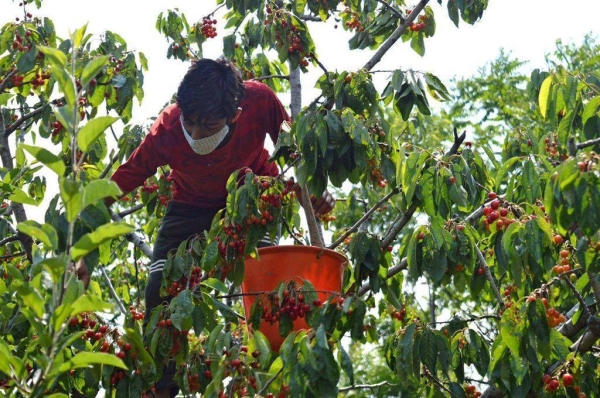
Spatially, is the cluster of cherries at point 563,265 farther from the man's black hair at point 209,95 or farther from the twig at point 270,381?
the man's black hair at point 209,95

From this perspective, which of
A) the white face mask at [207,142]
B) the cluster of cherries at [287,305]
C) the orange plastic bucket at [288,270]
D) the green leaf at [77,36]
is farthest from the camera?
the white face mask at [207,142]

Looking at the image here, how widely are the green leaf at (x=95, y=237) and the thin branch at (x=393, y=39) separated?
2289 mm

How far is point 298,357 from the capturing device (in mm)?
3172

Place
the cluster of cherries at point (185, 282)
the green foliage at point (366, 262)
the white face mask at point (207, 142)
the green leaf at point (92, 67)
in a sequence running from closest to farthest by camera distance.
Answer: the green leaf at point (92, 67), the green foliage at point (366, 262), the cluster of cherries at point (185, 282), the white face mask at point (207, 142)

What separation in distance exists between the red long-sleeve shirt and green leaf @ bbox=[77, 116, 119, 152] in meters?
2.22

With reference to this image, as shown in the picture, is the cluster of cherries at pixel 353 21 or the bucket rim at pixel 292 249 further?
the cluster of cherries at pixel 353 21

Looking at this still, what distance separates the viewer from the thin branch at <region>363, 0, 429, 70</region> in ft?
15.1

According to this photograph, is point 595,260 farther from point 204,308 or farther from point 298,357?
point 204,308

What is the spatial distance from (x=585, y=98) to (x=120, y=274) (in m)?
4.20

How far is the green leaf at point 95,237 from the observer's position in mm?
2301

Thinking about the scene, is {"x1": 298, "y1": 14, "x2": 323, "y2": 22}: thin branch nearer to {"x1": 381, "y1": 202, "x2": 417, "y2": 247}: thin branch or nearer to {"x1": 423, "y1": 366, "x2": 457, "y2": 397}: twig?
{"x1": 381, "y1": 202, "x2": 417, "y2": 247}: thin branch

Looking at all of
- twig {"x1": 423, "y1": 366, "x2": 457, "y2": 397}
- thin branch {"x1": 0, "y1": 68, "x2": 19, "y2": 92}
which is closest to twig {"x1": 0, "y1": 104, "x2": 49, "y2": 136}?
thin branch {"x1": 0, "y1": 68, "x2": 19, "y2": 92}

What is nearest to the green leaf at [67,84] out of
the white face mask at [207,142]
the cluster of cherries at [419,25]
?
the white face mask at [207,142]

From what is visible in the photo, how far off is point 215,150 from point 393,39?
0.98 metres
